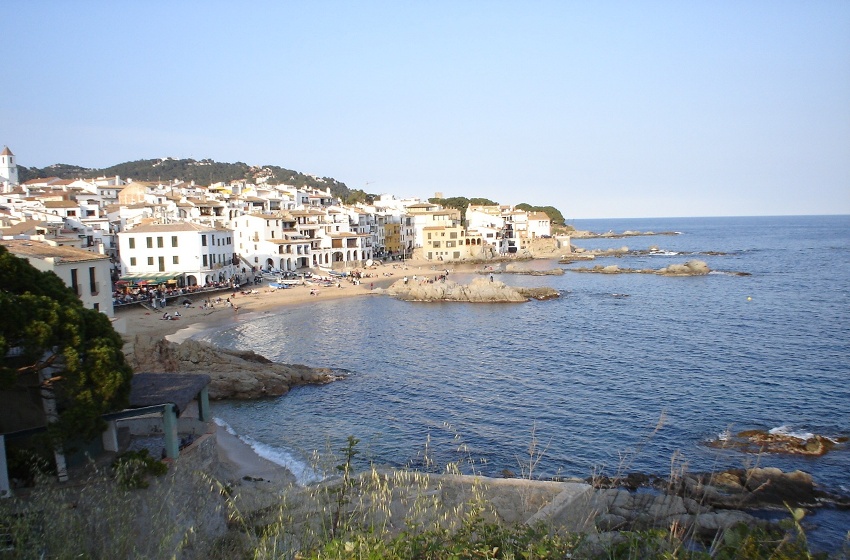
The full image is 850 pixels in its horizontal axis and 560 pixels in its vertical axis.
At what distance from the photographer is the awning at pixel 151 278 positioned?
171ft

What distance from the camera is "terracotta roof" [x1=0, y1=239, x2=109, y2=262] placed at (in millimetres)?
22891

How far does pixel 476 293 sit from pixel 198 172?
140 meters

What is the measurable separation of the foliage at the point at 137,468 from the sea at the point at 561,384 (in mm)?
3946

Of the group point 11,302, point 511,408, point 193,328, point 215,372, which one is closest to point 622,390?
point 511,408

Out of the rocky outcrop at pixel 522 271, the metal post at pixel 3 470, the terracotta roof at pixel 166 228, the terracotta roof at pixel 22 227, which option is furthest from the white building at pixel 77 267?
the rocky outcrop at pixel 522 271

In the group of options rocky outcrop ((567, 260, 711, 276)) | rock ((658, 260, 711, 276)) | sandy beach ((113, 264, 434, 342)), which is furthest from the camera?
rocky outcrop ((567, 260, 711, 276))

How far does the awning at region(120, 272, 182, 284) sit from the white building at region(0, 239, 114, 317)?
2639 cm

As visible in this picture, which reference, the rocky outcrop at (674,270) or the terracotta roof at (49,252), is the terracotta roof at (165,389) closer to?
the terracotta roof at (49,252)

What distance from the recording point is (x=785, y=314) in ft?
159

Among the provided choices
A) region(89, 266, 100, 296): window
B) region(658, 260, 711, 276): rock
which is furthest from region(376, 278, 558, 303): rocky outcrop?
region(89, 266, 100, 296): window

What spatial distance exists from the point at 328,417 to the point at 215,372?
7.31 meters

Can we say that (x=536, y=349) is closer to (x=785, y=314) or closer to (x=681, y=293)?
(x=785, y=314)

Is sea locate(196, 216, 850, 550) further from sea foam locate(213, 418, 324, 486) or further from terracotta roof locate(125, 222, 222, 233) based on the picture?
terracotta roof locate(125, 222, 222, 233)

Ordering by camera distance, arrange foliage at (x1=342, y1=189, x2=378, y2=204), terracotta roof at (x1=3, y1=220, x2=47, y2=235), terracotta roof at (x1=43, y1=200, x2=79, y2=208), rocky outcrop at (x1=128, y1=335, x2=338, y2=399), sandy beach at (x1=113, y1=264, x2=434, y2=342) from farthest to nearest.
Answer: foliage at (x1=342, y1=189, x2=378, y2=204) → terracotta roof at (x1=43, y1=200, x2=79, y2=208) → terracotta roof at (x1=3, y1=220, x2=47, y2=235) → sandy beach at (x1=113, y1=264, x2=434, y2=342) → rocky outcrop at (x1=128, y1=335, x2=338, y2=399)
